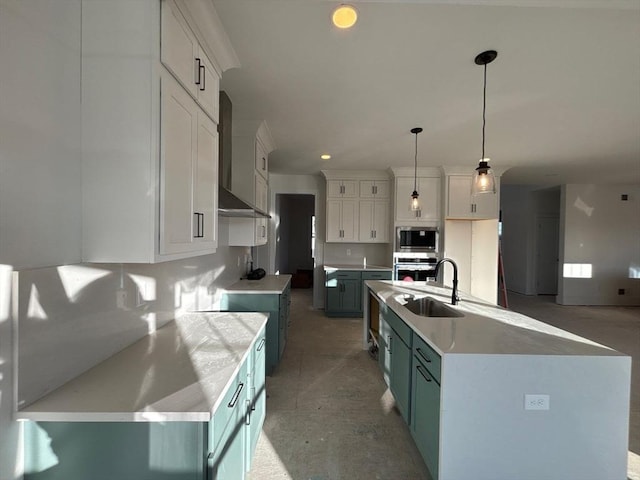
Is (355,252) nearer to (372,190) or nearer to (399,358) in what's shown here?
(372,190)

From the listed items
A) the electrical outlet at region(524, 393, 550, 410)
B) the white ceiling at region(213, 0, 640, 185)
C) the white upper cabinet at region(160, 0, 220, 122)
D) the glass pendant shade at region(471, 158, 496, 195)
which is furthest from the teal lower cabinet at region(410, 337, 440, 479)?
the white upper cabinet at region(160, 0, 220, 122)

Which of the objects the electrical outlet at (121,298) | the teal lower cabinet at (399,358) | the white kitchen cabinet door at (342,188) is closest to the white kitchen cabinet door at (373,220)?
the white kitchen cabinet door at (342,188)

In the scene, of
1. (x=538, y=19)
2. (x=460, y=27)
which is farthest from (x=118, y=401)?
(x=538, y=19)

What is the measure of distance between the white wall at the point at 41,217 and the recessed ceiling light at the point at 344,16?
115 centimetres

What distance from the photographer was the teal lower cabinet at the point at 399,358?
76.6 inches

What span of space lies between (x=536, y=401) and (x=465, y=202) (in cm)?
412

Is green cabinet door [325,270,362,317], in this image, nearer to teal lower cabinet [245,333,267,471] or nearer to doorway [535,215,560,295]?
teal lower cabinet [245,333,267,471]

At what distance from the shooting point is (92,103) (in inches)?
45.4

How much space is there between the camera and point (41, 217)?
39.4 inches

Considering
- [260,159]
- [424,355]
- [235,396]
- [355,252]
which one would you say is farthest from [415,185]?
[235,396]

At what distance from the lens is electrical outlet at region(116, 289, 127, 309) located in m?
1.43

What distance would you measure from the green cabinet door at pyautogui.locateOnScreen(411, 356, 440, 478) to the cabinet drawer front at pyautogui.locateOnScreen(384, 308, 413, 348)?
0.17 meters

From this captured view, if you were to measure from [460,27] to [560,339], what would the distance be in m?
1.85

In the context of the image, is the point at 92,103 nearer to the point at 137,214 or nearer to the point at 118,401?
the point at 137,214
